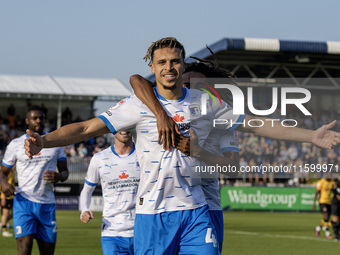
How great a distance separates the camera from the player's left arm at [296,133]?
564 cm

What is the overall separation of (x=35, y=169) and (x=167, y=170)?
574cm

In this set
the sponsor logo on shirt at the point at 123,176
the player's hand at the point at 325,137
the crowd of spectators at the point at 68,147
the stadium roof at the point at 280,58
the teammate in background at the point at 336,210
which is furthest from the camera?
the crowd of spectators at the point at 68,147

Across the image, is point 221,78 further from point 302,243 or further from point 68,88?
point 68,88

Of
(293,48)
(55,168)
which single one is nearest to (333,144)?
(55,168)

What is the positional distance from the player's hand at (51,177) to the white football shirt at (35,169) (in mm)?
433

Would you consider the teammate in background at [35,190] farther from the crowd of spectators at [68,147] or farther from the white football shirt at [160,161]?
the crowd of spectators at [68,147]

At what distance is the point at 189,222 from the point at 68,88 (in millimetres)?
42659

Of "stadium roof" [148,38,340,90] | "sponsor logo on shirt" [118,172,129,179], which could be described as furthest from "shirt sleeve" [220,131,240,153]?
"stadium roof" [148,38,340,90]

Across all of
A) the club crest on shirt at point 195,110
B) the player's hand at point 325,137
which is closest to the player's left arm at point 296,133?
the player's hand at point 325,137

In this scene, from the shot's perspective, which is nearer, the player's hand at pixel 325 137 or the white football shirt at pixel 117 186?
the player's hand at pixel 325 137

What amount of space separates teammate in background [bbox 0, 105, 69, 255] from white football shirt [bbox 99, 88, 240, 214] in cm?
491

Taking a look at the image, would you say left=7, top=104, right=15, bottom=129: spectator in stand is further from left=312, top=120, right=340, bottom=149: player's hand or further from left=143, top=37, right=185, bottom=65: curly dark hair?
left=312, top=120, right=340, bottom=149: player's hand

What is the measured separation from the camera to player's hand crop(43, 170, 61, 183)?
10539 mm

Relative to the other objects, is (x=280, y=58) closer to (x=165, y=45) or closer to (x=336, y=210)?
(x=336, y=210)
